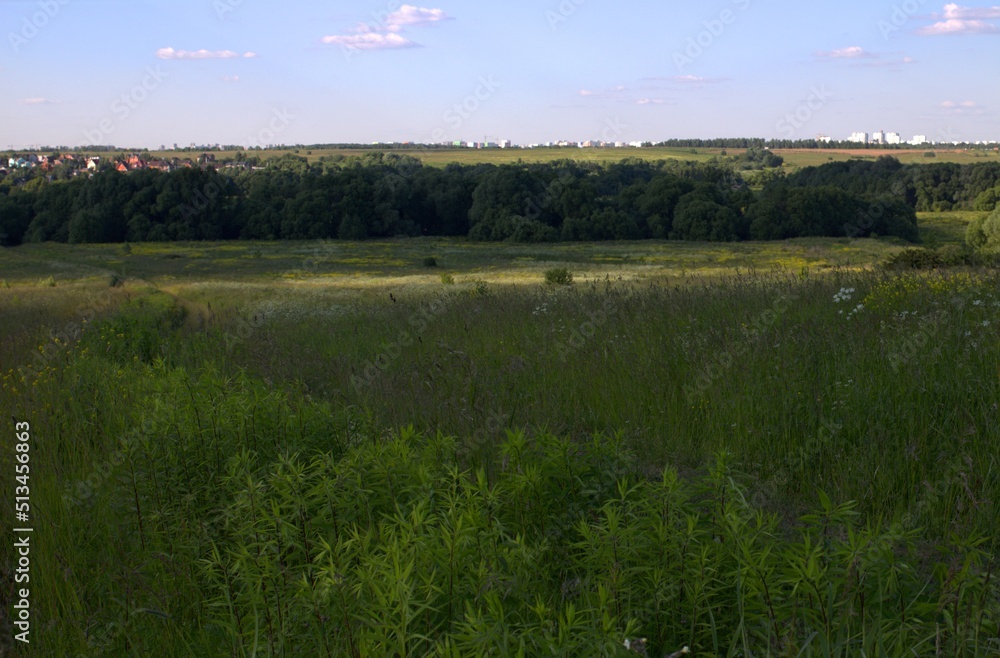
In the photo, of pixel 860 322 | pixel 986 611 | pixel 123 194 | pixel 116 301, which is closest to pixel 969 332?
pixel 860 322

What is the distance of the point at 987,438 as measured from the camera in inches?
167

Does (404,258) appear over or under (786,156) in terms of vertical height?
under

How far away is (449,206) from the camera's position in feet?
233

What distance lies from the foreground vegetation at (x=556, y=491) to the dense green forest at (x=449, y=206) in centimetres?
5588

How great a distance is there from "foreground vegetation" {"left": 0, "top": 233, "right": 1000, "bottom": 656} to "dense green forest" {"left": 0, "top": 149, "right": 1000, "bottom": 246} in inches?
2200

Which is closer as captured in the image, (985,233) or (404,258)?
(985,233)

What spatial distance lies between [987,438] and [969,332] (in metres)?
1.73

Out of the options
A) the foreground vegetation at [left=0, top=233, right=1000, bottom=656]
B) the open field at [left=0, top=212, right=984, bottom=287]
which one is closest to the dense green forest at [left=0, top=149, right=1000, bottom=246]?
the open field at [left=0, top=212, right=984, bottom=287]

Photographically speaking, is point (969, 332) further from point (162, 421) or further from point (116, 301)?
point (116, 301)

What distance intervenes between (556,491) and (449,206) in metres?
68.7

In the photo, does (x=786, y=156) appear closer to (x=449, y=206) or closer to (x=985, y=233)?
(x=449, y=206)
